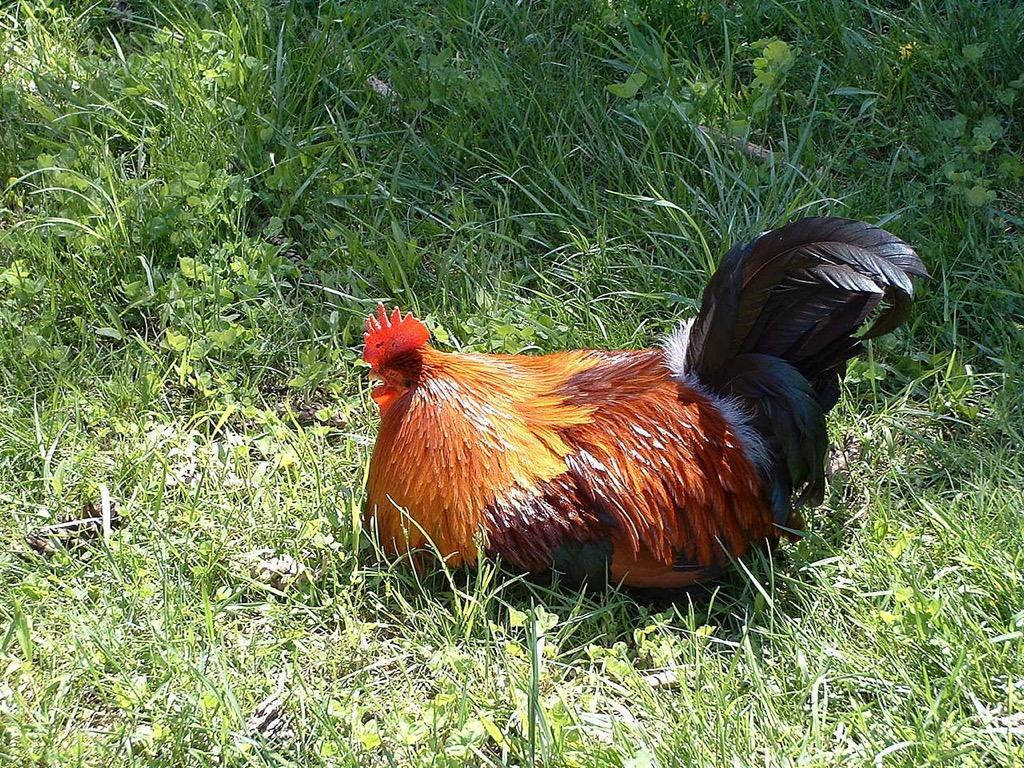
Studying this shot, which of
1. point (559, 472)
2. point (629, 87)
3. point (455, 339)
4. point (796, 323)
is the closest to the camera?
point (796, 323)

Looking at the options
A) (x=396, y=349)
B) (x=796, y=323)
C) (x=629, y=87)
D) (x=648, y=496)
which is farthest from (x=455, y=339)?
(x=796, y=323)

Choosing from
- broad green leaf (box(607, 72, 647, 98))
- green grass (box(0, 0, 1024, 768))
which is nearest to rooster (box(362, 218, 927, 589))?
green grass (box(0, 0, 1024, 768))

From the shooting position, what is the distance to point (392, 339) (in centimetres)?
297

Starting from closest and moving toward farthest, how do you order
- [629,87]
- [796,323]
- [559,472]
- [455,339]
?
[796,323] → [559,472] → [455,339] → [629,87]

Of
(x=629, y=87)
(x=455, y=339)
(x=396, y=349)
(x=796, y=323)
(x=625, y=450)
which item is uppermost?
(x=629, y=87)

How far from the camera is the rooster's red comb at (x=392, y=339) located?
296cm

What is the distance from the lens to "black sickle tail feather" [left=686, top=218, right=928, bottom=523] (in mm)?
2621

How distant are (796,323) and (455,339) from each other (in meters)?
1.44

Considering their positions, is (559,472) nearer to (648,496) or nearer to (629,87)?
(648,496)

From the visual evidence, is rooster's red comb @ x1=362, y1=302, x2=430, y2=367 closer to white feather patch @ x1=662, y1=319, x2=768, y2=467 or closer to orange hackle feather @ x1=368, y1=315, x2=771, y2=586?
orange hackle feather @ x1=368, y1=315, x2=771, y2=586

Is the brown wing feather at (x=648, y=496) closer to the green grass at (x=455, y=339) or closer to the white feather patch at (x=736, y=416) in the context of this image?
the white feather patch at (x=736, y=416)

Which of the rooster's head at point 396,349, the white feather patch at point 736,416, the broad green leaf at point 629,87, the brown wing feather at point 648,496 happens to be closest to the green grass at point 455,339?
the broad green leaf at point 629,87

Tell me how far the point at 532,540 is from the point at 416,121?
2227 millimetres

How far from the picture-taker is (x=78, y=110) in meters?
4.30
